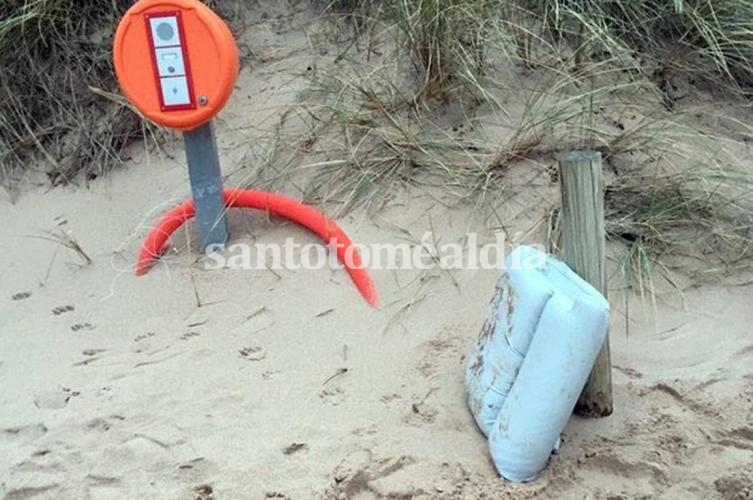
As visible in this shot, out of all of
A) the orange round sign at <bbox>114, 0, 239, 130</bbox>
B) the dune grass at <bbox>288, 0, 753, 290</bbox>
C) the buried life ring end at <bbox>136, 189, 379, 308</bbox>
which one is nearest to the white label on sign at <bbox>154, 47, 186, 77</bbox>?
the orange round sign at <bbox>114, 0, 239, 130</bbox>

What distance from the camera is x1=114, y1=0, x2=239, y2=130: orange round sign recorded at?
3.29m

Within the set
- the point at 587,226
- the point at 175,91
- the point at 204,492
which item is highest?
the point at 175,91

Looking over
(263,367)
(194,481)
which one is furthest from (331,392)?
(194,481)

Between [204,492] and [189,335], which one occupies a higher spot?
[189,335]

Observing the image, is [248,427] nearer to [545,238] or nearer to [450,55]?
[545,238]

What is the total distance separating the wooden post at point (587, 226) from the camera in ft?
8.61

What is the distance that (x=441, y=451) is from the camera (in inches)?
105

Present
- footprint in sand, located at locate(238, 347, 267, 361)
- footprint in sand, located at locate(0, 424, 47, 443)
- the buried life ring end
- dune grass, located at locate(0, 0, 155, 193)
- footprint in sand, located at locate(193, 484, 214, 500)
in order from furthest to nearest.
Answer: dune grass, located at locate(0, 0, 155, 193)
the buried life ring end
footprint in sand, located at locate(238, 347, 267, 361)
footprint in sand, located at locate(0, 424, 47, 443)
footprint in sand, located at locate(193, 484, 214, 500)

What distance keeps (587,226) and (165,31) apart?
159cm

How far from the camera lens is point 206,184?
11.6 feet

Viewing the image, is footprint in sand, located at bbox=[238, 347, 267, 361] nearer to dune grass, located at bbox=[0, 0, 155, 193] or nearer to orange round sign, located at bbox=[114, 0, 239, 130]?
orange round sign, located at bbox=[114, 0, 239, 130]

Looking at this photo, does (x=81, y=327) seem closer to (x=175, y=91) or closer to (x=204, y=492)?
(x=175, y=91)

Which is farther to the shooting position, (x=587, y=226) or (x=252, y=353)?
(x=252, y=353)

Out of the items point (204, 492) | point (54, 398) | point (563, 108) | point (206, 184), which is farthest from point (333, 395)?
point (563, 108)
